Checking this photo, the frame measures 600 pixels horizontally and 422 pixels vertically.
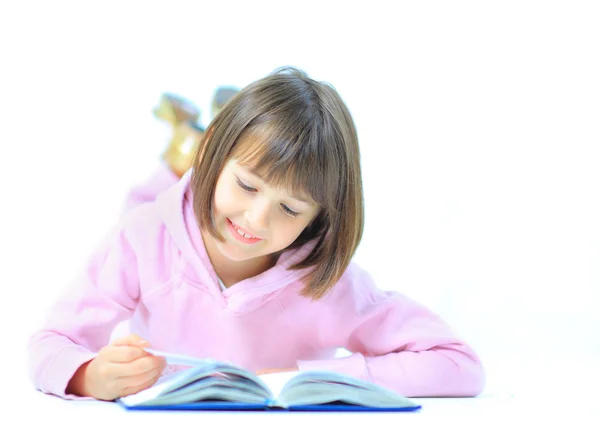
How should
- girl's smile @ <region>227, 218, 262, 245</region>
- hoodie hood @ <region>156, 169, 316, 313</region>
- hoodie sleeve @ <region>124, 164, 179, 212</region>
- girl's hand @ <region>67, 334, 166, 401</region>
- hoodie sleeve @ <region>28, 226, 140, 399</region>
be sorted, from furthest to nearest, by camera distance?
hoodie sleeve @ <region>124, 164, 179, 212</region>
hoodie hood @ <region>156, 169, 316, 313</region>
girl's smile @ <region>227, 218, 262, 245</region>
hoodie sleeve @ <region>28, 226, 140, 399</region>
girl's hand @ <region>67, 334, 166, 401</region>

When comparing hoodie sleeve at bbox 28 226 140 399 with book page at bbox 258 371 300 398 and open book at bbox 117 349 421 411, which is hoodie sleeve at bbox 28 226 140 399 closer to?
open book at bbox 117 349 421 411

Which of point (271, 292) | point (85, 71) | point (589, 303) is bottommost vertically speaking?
point (589, 303)

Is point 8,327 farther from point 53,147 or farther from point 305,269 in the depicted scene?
point 305,269

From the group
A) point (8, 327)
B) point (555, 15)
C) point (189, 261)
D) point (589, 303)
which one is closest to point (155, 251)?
point (189, 261)

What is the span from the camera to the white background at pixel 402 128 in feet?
9.09

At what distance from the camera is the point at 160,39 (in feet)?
9.71

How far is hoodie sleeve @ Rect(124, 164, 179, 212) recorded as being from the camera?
2.03 meters

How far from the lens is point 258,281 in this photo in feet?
5.47

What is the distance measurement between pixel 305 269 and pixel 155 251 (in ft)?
0.97

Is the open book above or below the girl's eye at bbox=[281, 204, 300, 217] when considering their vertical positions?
below

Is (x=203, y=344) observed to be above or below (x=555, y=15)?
below

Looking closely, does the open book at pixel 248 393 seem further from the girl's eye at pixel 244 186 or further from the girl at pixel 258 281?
the girl's eye at pixel 244 186

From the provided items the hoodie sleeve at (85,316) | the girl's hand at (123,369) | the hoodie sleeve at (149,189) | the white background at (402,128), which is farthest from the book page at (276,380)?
the white background at (402,128)

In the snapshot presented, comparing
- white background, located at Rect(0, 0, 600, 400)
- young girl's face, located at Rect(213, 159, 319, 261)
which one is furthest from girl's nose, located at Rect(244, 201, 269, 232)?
white background, located at Rect(0, 0, 600, 400)
